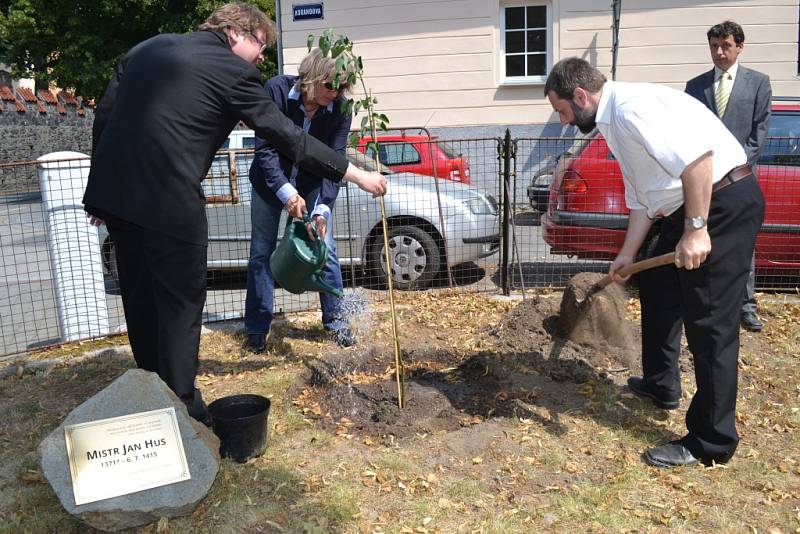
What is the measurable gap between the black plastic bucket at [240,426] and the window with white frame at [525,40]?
10.5 meters

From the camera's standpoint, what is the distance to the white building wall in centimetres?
1207

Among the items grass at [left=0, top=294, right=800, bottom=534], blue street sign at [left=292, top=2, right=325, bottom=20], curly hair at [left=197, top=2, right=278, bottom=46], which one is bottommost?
grass at [left=0, top=294, right=800, bottom=534]

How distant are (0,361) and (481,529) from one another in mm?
3849

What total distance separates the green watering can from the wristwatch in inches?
76.3

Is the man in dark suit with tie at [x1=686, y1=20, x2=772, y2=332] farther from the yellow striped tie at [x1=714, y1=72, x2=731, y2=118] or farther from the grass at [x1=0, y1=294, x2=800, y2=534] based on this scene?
the grass at [x1=0, y1=294, x2=800, y2=534]

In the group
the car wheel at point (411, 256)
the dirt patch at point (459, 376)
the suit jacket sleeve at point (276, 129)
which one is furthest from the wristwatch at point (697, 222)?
the car wheel at point (411, 256)

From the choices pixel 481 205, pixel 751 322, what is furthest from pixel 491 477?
pixel 481 205

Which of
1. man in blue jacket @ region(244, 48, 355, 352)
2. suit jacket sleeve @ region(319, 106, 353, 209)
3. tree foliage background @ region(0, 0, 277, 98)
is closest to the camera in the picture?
man in blue jacket @ region(244, 48, 355, 352)

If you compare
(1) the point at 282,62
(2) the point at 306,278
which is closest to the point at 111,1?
(1) the point at 282,62

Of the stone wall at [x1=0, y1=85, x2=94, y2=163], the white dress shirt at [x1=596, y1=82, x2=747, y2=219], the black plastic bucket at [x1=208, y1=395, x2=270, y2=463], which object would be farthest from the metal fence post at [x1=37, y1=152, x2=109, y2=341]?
the stone wall at [x1=0, y1=85, x2=94, y2=163]

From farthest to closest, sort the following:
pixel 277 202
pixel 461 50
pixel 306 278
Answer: pixel 461 50 < pixel 277 202 < pixel 306 278

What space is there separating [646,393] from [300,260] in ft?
6.95

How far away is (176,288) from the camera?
10.3ft

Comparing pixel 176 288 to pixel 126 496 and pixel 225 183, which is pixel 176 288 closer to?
pixel 126 496
